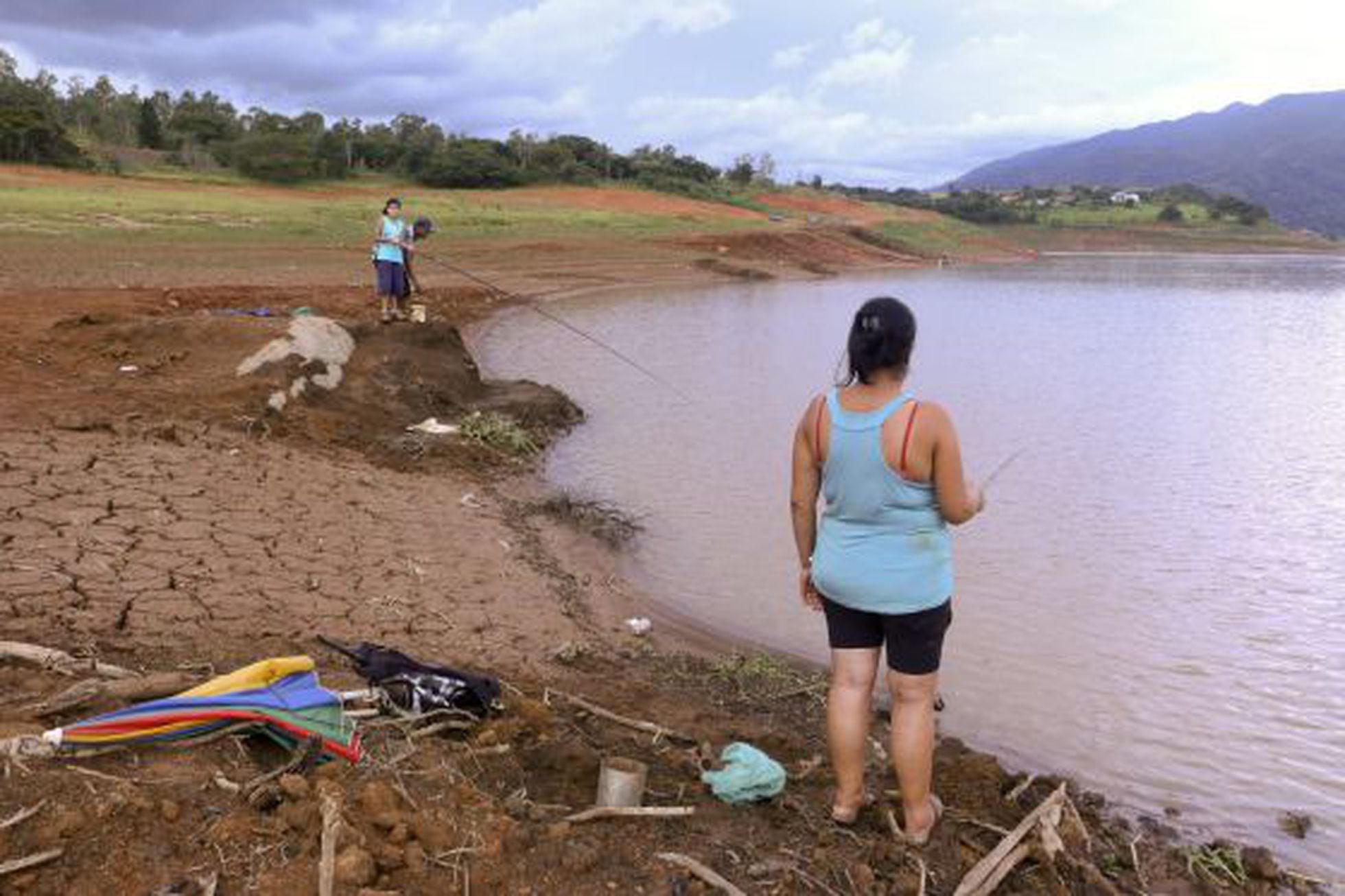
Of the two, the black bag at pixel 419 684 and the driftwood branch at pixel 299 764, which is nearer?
the driftwood branch at pixel 299 764

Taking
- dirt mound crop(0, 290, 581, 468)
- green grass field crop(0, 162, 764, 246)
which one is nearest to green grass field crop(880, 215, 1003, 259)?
green grass field crop(0, 162, 764, 246)

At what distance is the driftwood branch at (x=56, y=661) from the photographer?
3.77 metres

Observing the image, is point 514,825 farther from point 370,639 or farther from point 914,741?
point 370,639

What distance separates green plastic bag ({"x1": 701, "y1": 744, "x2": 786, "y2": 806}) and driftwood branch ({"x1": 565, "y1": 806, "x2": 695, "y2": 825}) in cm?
25

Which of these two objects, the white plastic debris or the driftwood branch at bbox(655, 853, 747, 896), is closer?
the driftwood branch at bbox(655, 853, 747, 896)

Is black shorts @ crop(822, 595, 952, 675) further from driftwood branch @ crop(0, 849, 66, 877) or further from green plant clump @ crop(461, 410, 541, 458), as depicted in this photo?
green plant clump @ crop(461, 410, 541, 458)

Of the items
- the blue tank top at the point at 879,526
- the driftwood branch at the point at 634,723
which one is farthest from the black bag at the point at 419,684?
the blue tank top at the point at 879,526

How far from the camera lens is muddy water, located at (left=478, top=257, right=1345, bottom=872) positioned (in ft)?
16.9

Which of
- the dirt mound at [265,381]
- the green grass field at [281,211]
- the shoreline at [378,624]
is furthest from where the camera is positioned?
the green grass field at [281,211]

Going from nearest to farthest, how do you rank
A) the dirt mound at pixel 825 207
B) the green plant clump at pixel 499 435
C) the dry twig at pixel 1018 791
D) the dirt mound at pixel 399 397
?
1. the dry twig at pixel 1018 791
2. the dirt mound at pixel 399 397
3. the green plant clump at pixel 499 435
4. the dirt mound at pixel 825 207

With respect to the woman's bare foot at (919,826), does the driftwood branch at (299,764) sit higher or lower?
higher

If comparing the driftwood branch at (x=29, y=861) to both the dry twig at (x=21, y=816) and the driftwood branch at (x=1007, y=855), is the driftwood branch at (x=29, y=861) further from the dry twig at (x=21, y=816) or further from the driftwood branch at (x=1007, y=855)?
the driftwood branch at (x=1007, y=855)

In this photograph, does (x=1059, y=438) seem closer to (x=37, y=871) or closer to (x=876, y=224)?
(x=37, y=871)

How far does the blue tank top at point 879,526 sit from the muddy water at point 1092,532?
216cm
